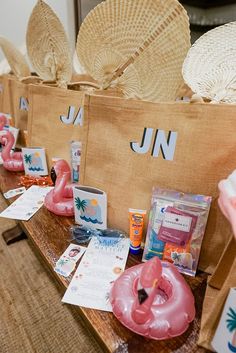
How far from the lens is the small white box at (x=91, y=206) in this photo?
0.66m

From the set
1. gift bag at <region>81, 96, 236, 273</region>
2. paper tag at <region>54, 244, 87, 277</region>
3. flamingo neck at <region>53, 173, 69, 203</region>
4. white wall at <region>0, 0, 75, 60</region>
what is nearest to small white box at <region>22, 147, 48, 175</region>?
flamingo neck at <region>53, 173, 69, 203</region>

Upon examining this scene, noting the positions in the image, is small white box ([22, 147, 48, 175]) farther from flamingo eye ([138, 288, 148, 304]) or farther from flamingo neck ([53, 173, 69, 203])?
→ flamingo eye ([138, 288, 148, 304])

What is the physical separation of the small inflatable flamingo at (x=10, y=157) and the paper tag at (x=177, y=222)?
0.76 meters

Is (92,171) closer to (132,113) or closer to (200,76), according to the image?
(132,113)

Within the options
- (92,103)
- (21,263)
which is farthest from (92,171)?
(21,263)

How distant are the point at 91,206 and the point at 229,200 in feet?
1.30

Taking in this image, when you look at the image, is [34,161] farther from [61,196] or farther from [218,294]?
[218,294]

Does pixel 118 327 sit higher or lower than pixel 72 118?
lower

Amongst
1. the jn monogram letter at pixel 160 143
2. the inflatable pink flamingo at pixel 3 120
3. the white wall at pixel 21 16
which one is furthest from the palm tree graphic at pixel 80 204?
the white wall at pixel 21 16

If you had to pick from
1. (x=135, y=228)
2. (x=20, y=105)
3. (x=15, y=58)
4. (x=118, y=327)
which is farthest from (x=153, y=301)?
(x=15, y=58)

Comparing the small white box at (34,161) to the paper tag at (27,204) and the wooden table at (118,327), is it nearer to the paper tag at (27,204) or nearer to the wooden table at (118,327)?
the paper tag at (27,204)

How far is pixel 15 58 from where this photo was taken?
50.2 inches

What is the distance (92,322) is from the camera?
467 millimetres

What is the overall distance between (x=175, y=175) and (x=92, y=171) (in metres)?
0.25
